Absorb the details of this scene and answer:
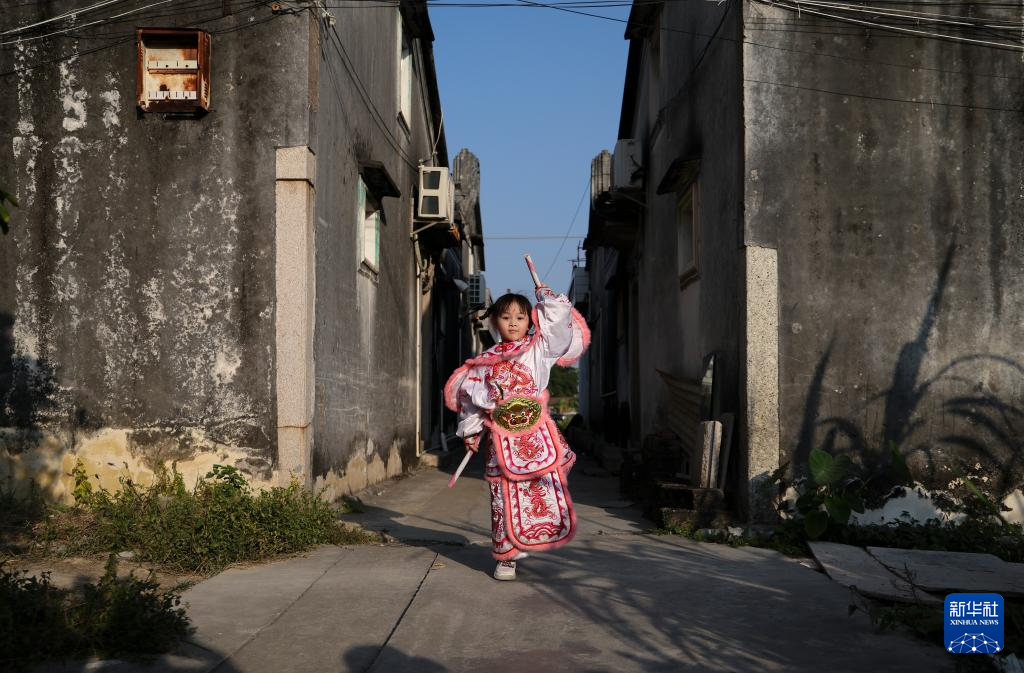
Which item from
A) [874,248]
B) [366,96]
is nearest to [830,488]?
[874,248]

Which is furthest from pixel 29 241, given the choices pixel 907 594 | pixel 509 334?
pixel 907 594

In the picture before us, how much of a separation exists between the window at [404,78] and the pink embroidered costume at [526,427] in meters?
7.89

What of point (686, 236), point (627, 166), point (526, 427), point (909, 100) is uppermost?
point (627, 166)

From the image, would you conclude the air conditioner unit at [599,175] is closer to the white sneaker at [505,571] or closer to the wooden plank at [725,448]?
the wooden plank at [725,448]

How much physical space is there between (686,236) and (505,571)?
19.5 feet

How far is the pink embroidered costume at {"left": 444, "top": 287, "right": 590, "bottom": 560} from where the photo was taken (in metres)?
5.65

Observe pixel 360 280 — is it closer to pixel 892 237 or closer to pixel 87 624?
pixel 892 237

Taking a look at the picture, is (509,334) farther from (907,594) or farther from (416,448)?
(416,448)

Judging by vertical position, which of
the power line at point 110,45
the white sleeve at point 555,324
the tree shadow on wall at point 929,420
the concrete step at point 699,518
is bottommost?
the concrete step at point 699,518

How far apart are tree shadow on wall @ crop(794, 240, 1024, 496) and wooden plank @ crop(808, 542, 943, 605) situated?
40.8 inches

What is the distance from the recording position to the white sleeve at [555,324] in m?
5.86

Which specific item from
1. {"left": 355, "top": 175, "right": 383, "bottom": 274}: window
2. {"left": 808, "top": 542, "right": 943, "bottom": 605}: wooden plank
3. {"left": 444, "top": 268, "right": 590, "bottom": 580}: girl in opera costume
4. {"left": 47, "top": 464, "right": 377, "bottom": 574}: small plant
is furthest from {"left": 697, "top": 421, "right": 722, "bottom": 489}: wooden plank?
{"left": 355, "top": 175, "right": 383, "bottom": 274}: window

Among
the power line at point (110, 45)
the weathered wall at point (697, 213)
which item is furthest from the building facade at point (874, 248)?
the power line at point (110, 45)

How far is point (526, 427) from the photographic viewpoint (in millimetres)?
5762
